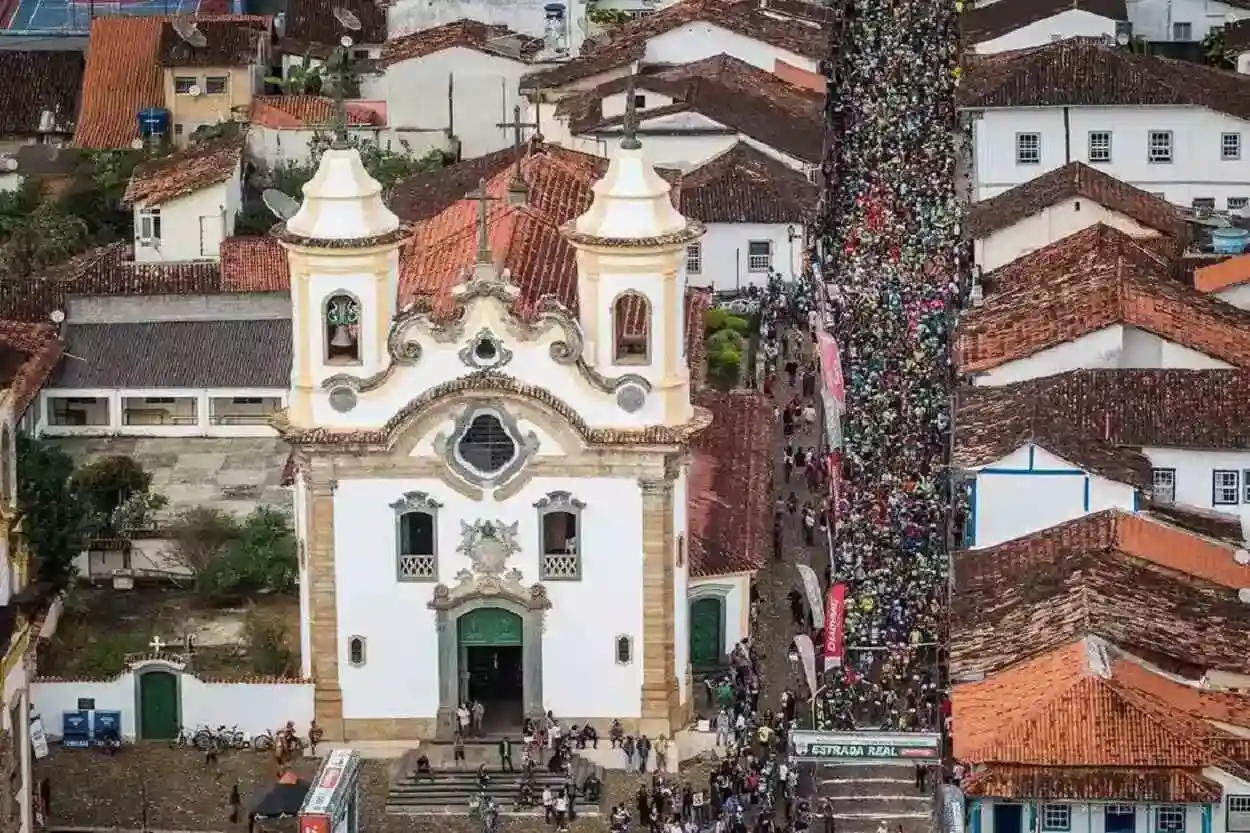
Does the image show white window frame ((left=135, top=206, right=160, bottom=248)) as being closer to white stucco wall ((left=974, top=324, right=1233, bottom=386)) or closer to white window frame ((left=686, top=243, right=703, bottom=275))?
white window frame ((left=686, top=243, right=703, bottom=275))

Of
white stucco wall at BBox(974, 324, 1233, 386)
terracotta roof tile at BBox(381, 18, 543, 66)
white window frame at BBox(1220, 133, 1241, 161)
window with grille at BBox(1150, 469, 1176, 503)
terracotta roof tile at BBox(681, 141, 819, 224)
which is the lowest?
window with grille at BBox(1150, 469, 1176, 503)

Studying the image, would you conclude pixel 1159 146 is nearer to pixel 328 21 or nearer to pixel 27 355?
pixel 328 21

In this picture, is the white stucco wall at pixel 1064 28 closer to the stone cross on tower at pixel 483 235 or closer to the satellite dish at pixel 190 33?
the satellite dish at pixel 190 33

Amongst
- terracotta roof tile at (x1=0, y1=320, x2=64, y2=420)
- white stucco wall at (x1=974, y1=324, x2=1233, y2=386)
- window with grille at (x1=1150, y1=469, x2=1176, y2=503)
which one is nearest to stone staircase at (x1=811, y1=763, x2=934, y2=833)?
window with grille at (x1=1150, y1=469, x2=1176, y2=503)

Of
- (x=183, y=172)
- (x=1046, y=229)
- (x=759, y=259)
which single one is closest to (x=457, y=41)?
(x=183, y=172)

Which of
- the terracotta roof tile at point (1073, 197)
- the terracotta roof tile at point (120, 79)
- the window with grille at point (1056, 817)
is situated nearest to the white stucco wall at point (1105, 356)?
the terracotta roof tile at point (1073, 197)

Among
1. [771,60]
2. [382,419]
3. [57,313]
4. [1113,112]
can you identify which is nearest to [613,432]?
[382,419]
